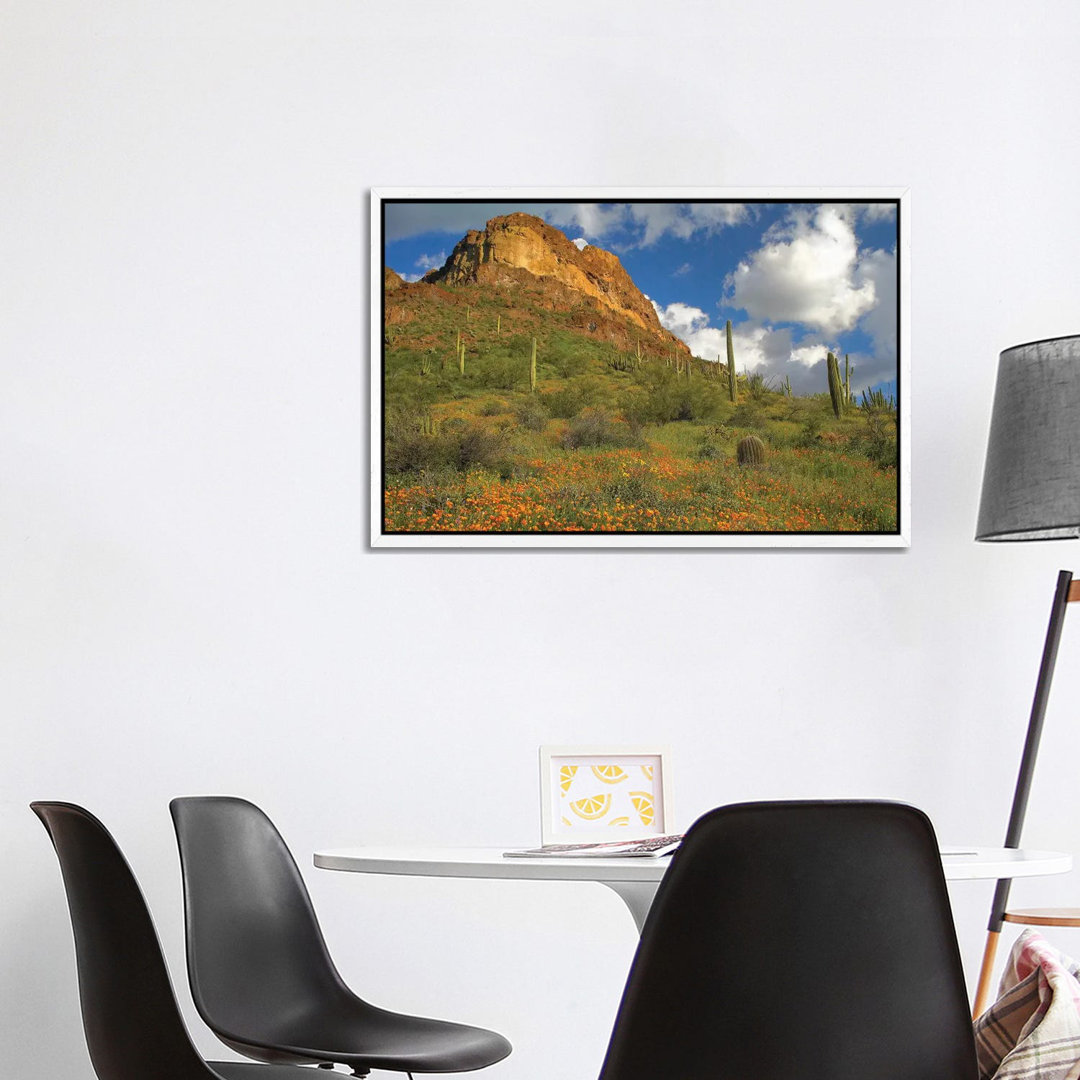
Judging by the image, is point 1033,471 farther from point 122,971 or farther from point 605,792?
point 122,971

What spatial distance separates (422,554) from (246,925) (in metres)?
0.92

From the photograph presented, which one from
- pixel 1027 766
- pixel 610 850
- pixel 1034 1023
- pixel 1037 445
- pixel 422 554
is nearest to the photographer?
pixel 1034 1023

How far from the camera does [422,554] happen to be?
282cm

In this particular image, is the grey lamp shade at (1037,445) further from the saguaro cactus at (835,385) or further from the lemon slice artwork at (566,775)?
the lemon slice artwork at (566,775)

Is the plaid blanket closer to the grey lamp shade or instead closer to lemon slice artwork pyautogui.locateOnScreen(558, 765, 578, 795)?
lemon slice artwork pyautogui.locateOnScreen(558, 765, 578, 795)

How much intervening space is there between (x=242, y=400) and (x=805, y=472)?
1300 mm

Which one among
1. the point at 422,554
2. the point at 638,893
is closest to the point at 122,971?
the point at 638,893

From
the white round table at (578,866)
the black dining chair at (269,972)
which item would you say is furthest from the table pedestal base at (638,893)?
the black dining chair at (269,972)

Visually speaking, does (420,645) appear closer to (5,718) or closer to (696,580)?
(696,580)

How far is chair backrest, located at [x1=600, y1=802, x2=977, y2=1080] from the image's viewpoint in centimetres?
126

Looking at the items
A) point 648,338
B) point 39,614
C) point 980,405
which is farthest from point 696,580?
point 39,614

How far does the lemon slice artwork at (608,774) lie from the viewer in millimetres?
2041

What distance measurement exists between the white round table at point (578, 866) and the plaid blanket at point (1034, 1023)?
13cm

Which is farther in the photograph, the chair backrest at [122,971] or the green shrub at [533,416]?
the green shrub at [533,416]
